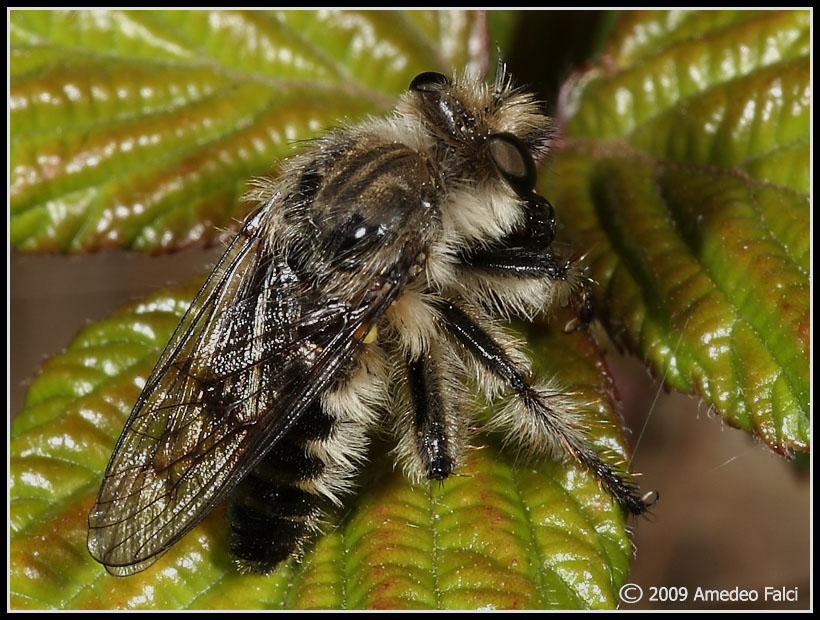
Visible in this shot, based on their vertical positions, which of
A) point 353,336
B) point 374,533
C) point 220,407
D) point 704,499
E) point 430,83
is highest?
point 430,83

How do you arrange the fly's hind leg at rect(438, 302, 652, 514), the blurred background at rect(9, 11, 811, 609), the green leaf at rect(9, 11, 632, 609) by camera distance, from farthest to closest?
the blurred background at rect(9, 11, 811, 609)
the fly's hind leg at rect(438, 302, 652, 514)
the green leaf at rect(9, 11, 632, 609)

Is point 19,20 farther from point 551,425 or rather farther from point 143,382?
point 551,425

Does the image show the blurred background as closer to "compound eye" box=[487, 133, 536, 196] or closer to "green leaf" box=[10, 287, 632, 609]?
"green leaf" box=[10, 287, 632, 609]

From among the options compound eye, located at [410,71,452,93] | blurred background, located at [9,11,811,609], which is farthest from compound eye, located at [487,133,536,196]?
blurred background, located at [9,11,811,609]

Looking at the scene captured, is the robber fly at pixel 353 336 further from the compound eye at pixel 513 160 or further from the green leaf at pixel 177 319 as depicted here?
the green leaf at pixel 177 319

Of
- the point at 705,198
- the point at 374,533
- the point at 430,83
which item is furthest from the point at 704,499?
the point at 430,83

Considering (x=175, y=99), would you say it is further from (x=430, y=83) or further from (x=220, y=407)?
(x=220, y=407)

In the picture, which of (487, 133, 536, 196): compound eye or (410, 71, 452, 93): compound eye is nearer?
(487, 133, 536, 196): compound eye
